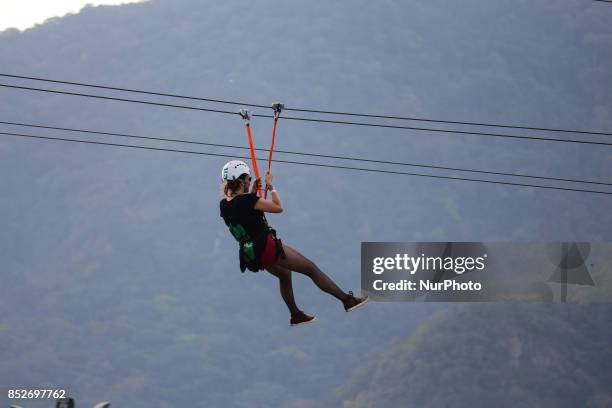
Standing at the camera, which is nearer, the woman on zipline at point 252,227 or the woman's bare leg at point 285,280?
the woman on zipline at point 252,227

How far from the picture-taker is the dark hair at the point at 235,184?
42.0ft

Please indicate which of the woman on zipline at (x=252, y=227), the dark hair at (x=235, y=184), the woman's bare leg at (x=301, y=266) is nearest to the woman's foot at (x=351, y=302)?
the woman's bare leg at (x=301, y=266)

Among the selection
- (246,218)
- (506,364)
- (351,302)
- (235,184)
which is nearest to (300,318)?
(351,302)

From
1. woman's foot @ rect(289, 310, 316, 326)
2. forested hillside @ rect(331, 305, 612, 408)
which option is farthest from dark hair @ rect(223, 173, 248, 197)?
forested hillside @ rect(331, 305, 612, 408)

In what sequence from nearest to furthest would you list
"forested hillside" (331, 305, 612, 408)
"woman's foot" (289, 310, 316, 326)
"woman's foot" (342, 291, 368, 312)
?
"woman's foot" (342, 291, 368, 312) < "woman's foot" (289, 310, 316, 326) < "forested hillside" (331, 305, 612, 408)

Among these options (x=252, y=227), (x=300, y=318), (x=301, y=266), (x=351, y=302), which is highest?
(x=252, y=227)

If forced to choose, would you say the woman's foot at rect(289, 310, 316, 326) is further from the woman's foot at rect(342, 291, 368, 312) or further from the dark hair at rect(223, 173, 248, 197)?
the dark hair at rect(223, 173, 248, 197)

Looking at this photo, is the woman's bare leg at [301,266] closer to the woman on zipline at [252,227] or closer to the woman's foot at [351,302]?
the woman on zipline at [252,227]

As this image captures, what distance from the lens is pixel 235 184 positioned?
1285 cm

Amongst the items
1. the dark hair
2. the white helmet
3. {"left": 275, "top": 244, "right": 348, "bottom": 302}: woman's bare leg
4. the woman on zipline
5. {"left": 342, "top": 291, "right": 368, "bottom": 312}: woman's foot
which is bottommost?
{"left": 342, "top": 291, "right": 368, "bottom": 312}: woman's foot

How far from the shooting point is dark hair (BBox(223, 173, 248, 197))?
1279 centimetres

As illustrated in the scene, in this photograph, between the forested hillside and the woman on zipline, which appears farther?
the forested hillside

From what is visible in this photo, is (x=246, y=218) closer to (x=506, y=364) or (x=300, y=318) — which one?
(x=300, y=318)

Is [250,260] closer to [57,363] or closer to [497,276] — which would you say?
[497,276]
